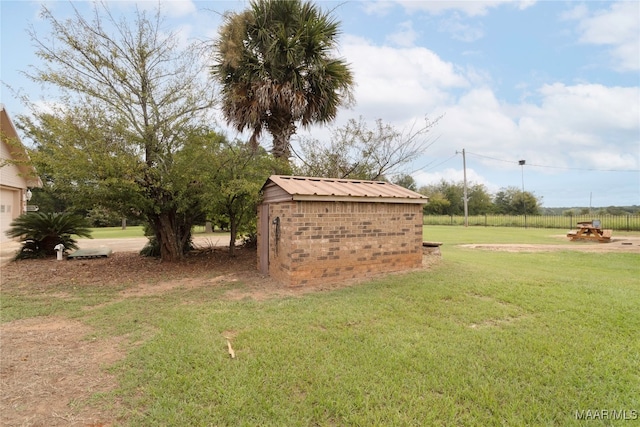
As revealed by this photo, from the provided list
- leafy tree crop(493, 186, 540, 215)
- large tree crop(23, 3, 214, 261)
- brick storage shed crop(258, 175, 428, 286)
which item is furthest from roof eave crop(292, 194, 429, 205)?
leafy tree crop(493, 186, 540, 215)

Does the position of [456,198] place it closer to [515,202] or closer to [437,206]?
[437,206]

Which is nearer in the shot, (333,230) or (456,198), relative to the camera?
(333,230)

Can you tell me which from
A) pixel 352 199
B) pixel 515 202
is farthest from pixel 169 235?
pixel 515 202

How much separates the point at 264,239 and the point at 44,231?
A: 725cm

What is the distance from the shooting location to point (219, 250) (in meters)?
11.6

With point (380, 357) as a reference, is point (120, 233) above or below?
above

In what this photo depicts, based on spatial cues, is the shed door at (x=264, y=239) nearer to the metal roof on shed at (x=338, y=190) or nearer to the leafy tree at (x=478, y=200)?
the metal roof on shed at (x=338, y=190)

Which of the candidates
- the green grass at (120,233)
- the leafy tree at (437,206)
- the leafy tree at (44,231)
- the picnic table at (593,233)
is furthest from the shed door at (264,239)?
the leafy tree at (437,206)

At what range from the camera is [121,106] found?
7.89 meters

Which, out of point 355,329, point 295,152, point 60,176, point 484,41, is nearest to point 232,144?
point 295,152

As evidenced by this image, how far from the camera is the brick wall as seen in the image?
20.8 ft

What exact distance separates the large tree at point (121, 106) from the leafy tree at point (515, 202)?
51.7 metres

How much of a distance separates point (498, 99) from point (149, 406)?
18.2 meters

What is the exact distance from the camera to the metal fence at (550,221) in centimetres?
2347
